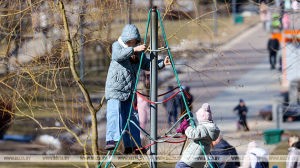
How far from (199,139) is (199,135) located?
12cm

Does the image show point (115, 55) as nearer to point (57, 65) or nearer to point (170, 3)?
point (170, 3)

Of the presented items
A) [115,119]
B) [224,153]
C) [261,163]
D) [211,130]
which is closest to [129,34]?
[115,119]

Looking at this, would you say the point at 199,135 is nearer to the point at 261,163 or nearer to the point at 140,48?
the point at 140,48

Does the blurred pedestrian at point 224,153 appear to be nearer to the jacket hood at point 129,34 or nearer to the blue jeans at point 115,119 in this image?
the blue jeans at point 115,119

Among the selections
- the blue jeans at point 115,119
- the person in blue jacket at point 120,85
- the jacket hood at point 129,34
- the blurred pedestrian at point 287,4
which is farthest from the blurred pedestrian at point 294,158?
the jacket hood at point 129,34

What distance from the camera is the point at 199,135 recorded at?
445 centimetres

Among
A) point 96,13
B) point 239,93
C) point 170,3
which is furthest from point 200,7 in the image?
point 239,93

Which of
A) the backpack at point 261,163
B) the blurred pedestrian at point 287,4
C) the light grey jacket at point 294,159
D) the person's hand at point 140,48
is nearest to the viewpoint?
the person's hand at point 140,48

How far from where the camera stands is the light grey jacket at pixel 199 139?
445 cm

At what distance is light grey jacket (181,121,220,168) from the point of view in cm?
445

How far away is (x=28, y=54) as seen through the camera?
6668 millimetres

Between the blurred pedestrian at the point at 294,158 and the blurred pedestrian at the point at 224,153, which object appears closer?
the blurred pedestrian at the point at 224,153

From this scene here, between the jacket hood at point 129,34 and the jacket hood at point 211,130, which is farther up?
the jacket hood at point 129,34

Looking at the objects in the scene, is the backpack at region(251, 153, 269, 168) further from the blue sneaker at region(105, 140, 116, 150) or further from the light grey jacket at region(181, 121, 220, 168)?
the blue sneaker at region(105, 140, 116, 150)
